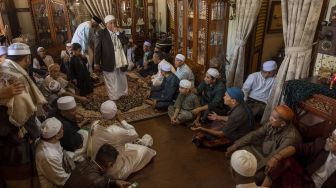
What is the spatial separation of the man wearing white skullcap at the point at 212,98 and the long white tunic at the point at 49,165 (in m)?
2.10

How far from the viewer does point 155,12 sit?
7.26m

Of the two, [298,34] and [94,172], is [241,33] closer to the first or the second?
[298,34]

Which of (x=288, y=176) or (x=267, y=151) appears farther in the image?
(x=267, y=151)

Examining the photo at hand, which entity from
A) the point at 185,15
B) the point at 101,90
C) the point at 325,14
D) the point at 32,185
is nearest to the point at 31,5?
the point at 101,90

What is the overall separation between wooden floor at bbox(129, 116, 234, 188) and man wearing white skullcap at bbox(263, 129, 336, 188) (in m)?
0.56

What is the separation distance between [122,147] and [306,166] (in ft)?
6.26

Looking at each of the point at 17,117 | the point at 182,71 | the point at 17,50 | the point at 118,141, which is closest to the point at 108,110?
the point at 118,141

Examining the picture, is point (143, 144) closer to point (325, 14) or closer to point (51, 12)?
point (325, 14)

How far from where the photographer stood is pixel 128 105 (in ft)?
14.9

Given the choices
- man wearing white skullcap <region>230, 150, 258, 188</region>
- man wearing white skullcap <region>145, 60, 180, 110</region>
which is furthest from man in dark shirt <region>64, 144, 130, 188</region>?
man wearing white skullcap <region>145, 60, 180, 110</region>

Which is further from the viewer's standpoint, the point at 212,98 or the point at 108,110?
the point at 212,98

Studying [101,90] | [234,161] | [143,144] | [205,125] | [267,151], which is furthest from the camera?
[101,90]

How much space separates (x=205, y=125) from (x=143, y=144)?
3.74ft

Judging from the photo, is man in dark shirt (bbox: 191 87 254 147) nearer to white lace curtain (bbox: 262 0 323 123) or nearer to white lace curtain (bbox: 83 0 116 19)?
white lace curtain (bbox: 262 0 323 123)
